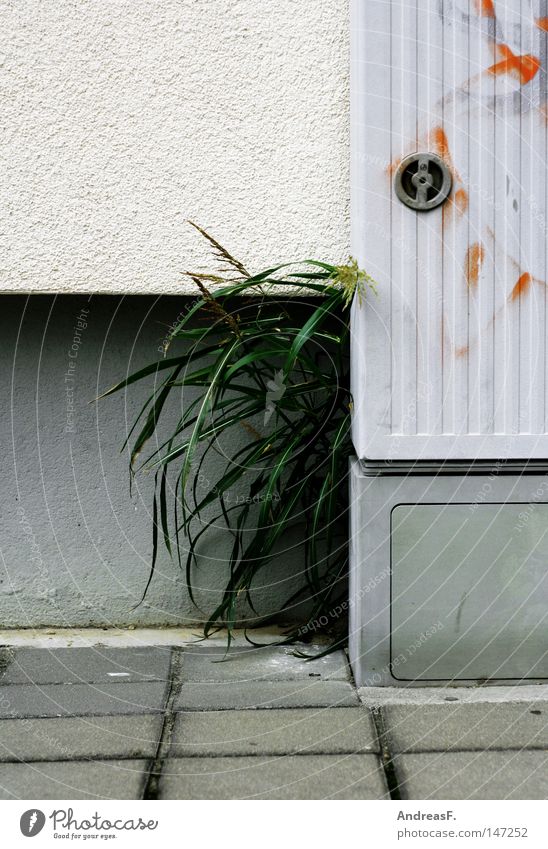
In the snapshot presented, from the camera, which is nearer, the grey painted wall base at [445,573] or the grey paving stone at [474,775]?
the grey paving stone at [474,775]

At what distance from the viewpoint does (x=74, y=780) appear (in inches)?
84.3

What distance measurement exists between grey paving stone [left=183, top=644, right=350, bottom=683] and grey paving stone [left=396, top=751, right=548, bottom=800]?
0.58 m

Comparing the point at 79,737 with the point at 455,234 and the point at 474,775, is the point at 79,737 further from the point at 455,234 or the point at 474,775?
the point at 455,234

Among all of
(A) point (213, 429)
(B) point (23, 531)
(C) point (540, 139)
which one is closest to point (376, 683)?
(A) point (213, 429)

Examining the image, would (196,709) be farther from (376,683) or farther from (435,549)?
(435,549)

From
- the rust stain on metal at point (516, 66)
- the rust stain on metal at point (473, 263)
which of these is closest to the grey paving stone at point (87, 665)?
the rust stain on metal at point (473, 263)

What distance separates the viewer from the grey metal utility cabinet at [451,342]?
8.37 feet

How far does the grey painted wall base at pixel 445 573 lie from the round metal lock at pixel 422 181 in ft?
2.34

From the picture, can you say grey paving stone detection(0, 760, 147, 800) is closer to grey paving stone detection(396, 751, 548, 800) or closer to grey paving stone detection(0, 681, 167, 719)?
grey paving stone detection(0, 681, 167, 719)

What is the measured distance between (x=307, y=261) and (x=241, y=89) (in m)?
0.54

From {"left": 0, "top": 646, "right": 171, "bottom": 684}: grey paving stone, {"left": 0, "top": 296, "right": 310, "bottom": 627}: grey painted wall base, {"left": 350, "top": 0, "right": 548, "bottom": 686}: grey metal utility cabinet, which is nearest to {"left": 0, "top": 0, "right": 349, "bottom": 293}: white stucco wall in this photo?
{"left": 350, "top": 0, "right": 548, "bottom": 686}: grey metal utility cabinet

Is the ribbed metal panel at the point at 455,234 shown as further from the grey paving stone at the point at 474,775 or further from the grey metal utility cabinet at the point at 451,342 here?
the grey paving stone at the point at 474,775

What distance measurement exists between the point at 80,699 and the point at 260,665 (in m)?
0.53

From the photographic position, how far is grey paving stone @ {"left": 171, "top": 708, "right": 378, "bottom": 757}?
229 cm
